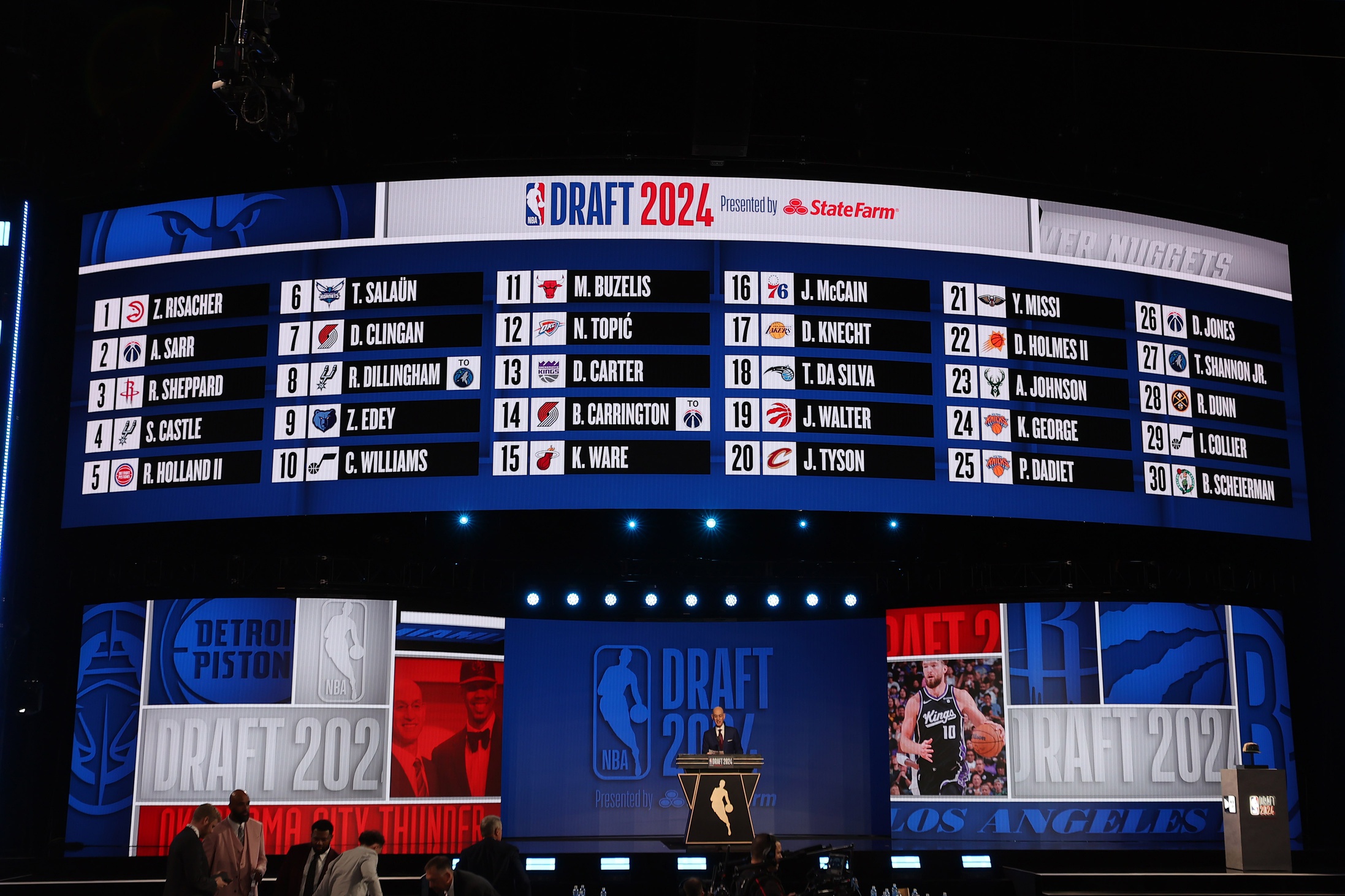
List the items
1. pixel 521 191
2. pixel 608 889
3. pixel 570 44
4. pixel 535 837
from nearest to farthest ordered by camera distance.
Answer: pixel 608 889 < pixel 521 191 < pixel 570 44 < pixel 535 837

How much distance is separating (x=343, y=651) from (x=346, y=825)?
191 centimetres

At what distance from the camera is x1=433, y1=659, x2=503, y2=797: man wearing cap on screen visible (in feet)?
45.1

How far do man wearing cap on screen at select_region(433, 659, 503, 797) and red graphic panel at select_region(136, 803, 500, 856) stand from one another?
328 millimetres

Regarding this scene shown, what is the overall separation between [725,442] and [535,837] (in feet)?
19.4

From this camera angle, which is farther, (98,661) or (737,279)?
(98,661)

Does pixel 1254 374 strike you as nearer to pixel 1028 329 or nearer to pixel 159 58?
pixel 1028 329

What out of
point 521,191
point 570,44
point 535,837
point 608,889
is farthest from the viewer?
point 535,837

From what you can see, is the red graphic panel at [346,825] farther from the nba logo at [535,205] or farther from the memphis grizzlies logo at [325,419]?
the nba logo at [535,205]

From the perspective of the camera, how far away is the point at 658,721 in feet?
50.4

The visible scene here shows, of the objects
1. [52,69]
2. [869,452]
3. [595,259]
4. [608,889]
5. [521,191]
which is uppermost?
[52,69]

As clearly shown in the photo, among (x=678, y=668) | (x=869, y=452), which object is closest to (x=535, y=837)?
(x=678, y=668)

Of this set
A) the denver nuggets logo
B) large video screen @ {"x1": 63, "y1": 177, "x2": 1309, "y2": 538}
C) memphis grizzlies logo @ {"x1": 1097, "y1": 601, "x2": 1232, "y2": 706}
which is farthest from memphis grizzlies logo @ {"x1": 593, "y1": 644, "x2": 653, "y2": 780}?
memphis grizzlies logo @ {"x1": 1097, "y1": 601, "x2": 1232, "y2": 706}

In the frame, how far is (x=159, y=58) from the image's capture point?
555 inches

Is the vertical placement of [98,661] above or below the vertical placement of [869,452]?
below
